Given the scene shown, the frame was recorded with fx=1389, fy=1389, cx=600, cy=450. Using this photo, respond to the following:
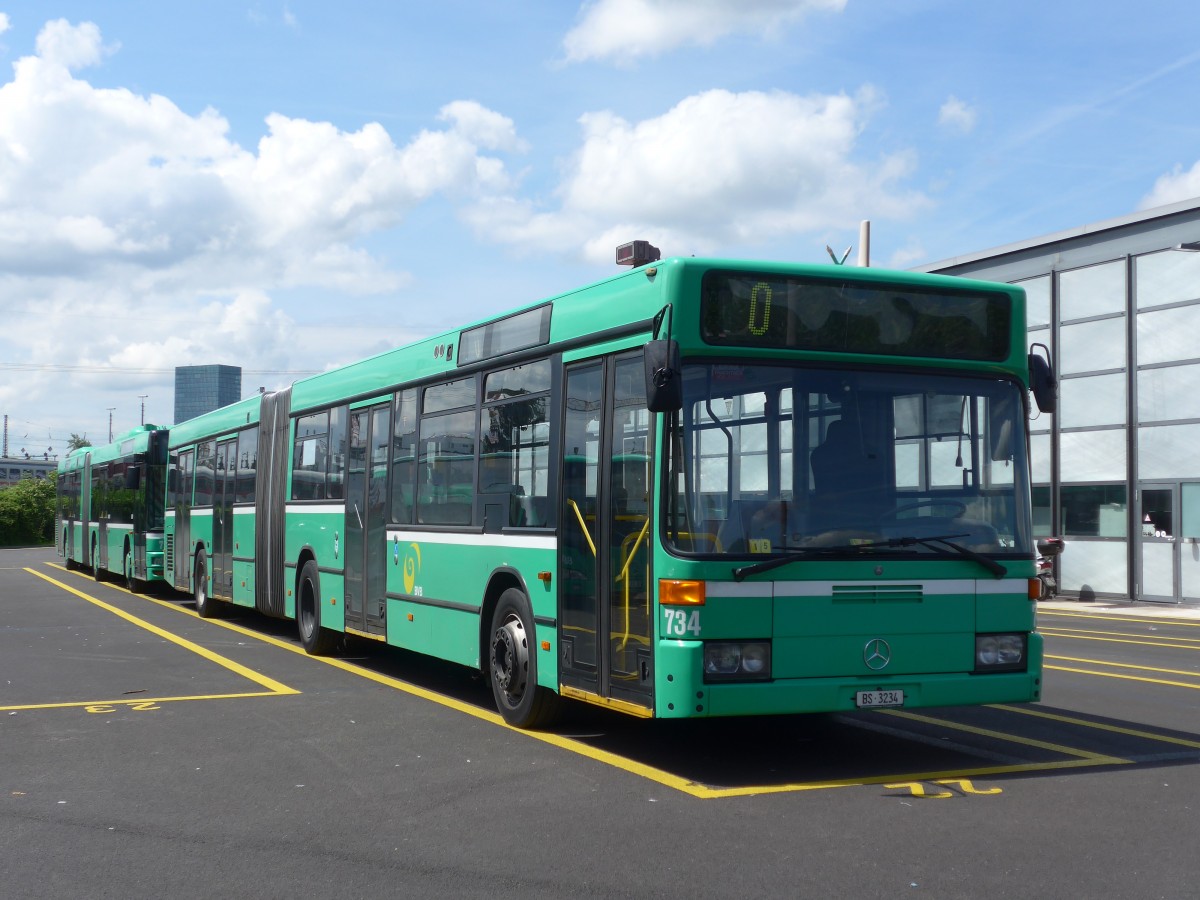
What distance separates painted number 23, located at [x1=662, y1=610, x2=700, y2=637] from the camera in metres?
7.70

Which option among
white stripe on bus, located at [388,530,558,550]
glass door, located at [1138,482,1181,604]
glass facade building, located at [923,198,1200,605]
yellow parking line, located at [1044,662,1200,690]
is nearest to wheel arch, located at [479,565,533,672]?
white stripe on bus, located at [388,530,558,550]

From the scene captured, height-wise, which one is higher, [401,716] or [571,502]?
[571,502]

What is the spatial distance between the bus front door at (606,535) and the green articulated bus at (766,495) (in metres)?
0.02

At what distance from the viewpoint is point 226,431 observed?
787 inches

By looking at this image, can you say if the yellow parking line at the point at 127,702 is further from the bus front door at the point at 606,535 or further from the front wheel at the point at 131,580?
the front wheel at the point at 131,580

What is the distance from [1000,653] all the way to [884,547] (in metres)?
1.09

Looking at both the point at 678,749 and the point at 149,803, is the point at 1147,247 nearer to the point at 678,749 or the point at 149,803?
the point at 678,749

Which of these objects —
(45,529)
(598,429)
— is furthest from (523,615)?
(45,529)

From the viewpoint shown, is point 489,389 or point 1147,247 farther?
point 1147,247

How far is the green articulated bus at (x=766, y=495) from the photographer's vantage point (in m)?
7.83

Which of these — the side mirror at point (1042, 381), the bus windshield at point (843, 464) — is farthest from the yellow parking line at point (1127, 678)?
the bus windshield at point (843, 464)

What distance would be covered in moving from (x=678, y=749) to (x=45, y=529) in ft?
265

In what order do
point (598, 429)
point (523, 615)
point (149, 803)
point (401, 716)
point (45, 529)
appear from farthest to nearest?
point (45, 529)
point (401, 716)
point (523, 615)
point (598, 429)
point (149, 803)

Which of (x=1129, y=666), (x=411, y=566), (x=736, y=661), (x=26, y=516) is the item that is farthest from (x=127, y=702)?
(x=26, y=516)
